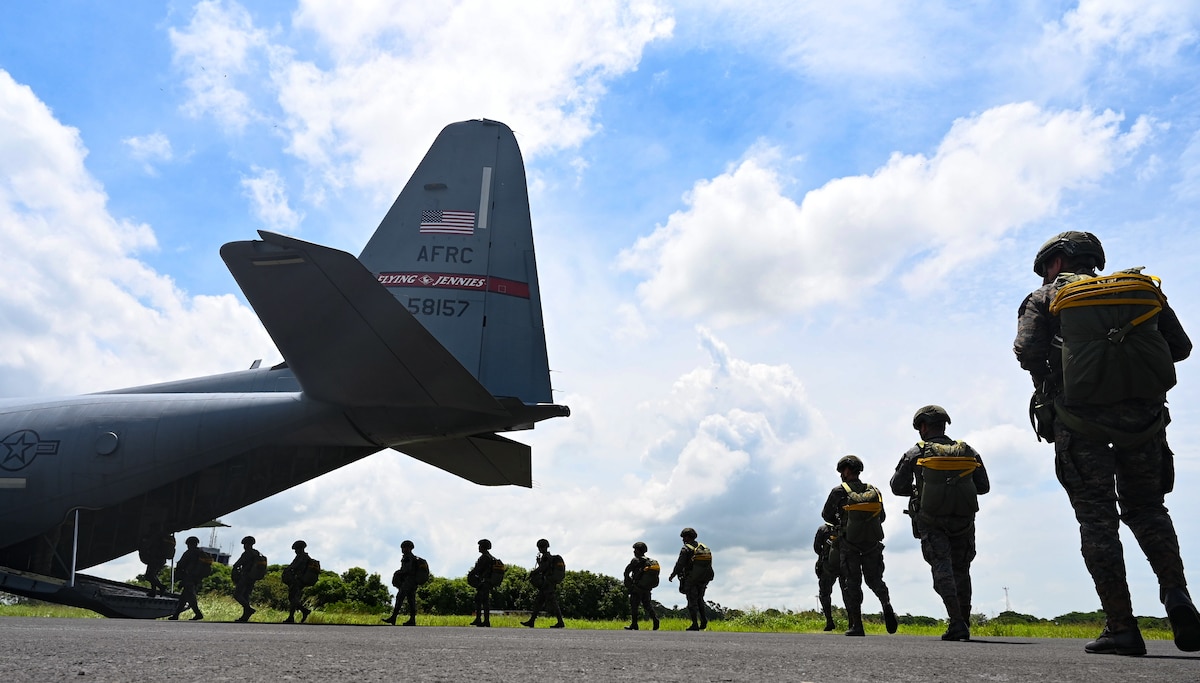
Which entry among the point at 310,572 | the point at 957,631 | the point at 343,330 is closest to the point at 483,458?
the point at 310,572

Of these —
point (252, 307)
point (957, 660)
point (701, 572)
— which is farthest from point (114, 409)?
point (957, 660)

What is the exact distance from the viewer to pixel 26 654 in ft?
12.4

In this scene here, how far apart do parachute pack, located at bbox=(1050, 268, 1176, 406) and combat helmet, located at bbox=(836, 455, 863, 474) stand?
4.92m

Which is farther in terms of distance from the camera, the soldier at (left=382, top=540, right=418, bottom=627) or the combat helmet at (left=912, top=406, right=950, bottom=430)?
the soldier at (left=382, top=540, right=418, bottom=627)

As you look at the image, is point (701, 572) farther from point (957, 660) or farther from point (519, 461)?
point (957, 660)

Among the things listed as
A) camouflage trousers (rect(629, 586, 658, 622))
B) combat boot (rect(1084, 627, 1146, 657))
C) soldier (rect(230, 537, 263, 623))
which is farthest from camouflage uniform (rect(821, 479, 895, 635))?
soldier (rect(230, 537, 263, 623))

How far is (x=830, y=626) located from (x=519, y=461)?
5618mm

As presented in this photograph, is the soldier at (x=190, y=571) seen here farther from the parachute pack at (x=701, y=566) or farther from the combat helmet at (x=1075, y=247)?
the combat helmet at (x=1075, y=247)

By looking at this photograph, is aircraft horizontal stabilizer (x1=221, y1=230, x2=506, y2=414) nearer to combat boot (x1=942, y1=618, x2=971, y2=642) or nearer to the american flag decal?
the american flag decal

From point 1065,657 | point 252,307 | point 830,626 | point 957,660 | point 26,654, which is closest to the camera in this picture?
point 26,654

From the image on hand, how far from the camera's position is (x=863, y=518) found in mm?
9250

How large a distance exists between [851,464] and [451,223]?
6.58 metres

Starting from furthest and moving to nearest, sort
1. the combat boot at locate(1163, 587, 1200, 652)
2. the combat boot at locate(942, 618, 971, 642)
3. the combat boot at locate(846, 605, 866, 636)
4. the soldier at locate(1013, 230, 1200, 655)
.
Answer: the combat boot at locate(846, 605, 866, 636)
the combat boot at locate(942, 618, 971, 642)
the soldier at locate(1013, 230, 1200, 655)
the combat boot at locate(1163, 587, 1200, 652)

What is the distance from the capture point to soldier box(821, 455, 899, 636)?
904cm
